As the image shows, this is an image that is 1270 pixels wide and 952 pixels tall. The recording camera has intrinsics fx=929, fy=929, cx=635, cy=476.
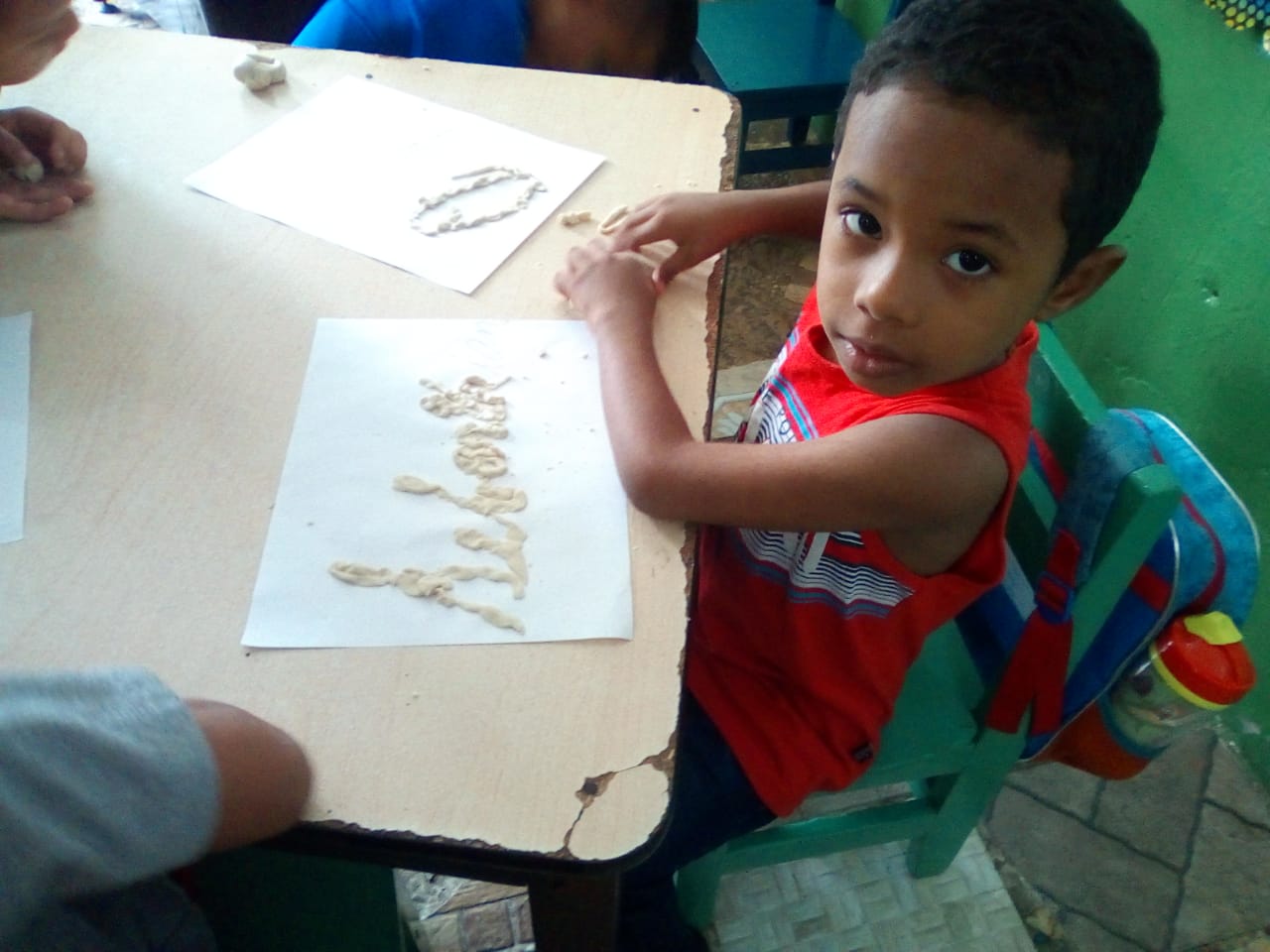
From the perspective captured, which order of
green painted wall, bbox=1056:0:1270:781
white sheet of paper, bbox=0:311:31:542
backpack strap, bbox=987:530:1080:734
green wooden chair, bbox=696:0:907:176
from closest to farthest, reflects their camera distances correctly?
1. white sheet of paper, bbox=0:311:31:542
2. backpack strap, bbox=987:530:1080:734
3. green painted wall, bbox=1056:0:1270:781
4. green wooden chair, bbox=696:0:907:176

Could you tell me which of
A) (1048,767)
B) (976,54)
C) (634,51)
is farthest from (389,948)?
(634,51)

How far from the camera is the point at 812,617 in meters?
0.77

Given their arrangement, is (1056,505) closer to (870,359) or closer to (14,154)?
(870,359)

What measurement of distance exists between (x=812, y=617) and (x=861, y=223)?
1.04 feet

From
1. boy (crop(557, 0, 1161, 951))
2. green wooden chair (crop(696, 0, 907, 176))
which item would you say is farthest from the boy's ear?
green wooden chair (crop(696, 0, 907, 176))

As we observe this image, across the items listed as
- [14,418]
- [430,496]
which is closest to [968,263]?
[430,496]

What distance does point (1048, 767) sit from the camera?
1.28 m

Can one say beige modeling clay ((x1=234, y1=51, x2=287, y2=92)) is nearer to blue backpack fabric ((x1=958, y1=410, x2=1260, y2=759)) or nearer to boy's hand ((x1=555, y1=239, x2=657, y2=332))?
boy's hand ((x1=555, y1=239, x2=657, y2=332))

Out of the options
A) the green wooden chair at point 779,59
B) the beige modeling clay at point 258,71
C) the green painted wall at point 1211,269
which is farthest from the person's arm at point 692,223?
the green wooden chair at point 779,59

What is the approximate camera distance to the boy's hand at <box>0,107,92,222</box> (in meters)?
0.81

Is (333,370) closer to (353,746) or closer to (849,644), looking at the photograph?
(353,746)

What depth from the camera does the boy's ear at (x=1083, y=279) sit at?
64 centimetres

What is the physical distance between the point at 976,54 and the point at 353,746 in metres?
0.53

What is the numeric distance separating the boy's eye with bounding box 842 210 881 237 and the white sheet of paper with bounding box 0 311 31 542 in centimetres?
58
